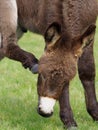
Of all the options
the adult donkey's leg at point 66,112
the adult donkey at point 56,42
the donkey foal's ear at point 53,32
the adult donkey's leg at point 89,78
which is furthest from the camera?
the adult donkey's leg at point 89,78

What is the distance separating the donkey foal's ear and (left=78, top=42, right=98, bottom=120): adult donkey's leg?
968 mm

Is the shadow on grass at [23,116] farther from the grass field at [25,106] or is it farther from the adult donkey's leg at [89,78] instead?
the adult donkey's leg at [89,78]

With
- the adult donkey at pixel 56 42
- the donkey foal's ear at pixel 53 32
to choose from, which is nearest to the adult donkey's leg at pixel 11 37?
the adult donkey at pixel 56 42

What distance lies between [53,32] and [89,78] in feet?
4.47

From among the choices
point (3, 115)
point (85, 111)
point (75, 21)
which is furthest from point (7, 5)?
point (85, 111)

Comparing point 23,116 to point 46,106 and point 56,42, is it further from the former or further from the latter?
point 56,42

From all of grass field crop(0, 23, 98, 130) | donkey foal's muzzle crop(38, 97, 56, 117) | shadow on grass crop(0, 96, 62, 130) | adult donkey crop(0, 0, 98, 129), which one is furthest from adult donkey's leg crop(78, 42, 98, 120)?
donkey foal's muzzle crop(38, 97, 56, 117)

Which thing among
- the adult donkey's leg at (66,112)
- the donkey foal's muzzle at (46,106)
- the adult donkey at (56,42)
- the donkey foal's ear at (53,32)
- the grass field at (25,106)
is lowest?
the grass field at (25,106)

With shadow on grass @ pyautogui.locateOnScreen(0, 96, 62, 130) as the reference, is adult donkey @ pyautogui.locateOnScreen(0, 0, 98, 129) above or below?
above

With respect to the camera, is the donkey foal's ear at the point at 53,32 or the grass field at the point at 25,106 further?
the grass field at the point at 25,106

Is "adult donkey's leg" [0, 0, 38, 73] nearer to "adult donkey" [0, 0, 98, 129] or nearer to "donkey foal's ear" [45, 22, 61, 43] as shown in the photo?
"adult donkey" [0, 0, 98, 129]

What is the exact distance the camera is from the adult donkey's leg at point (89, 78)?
630 cm

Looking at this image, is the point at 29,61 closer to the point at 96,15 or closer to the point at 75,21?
the point at 75,21

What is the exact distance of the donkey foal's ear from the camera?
17.2 feet
